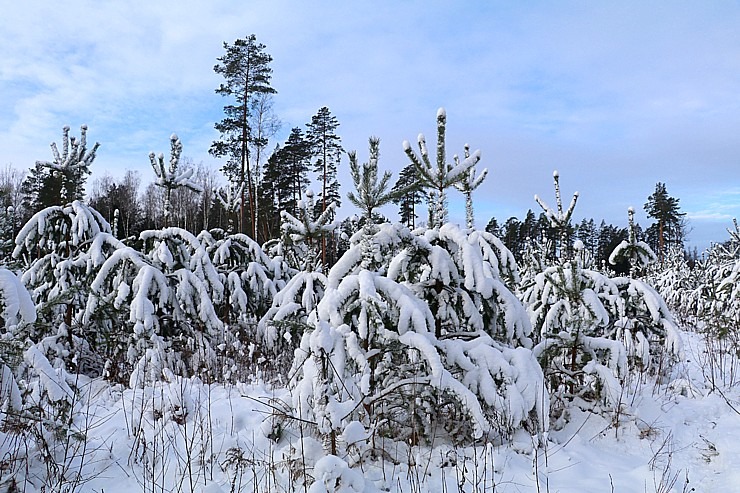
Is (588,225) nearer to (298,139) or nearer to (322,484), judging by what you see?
(298,139)

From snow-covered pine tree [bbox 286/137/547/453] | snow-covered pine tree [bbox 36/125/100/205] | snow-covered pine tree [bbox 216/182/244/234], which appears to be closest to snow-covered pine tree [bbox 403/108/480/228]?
snow-covered pine tree [bbox 286/137/547/453]

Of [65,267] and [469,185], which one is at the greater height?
[469,185]

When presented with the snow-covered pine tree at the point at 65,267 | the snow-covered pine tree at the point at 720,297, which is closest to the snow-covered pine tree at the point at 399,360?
the snow-covered pine tree at the point at 65,267

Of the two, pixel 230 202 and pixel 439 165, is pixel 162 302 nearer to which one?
pixel 439 165

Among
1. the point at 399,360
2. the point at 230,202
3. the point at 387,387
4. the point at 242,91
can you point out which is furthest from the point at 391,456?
the point at 242,91

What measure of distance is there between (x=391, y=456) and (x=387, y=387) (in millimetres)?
492

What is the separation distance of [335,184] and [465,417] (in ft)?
75.6

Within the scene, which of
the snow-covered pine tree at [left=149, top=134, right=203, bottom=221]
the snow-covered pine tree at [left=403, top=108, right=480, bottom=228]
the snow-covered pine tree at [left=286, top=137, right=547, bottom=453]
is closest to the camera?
the snow-covered pine tree at [left=286, top=137, right=547, bottom=453]

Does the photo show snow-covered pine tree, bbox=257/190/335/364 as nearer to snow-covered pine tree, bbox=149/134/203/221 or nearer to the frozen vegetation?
the frozen vegetation

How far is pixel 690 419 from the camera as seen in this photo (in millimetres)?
4535

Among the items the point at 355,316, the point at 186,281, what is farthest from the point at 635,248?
the point at 186,281

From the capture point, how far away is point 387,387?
11.7 ft

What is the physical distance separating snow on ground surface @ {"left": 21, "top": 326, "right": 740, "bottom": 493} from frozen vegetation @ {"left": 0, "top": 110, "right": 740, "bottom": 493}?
19 mm

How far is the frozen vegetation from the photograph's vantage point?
3197mm
